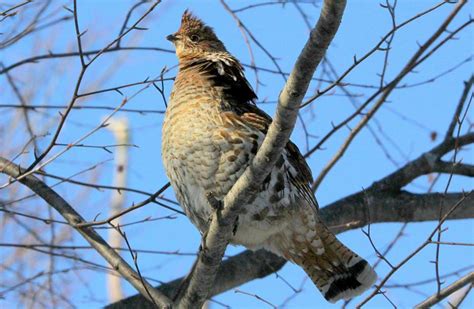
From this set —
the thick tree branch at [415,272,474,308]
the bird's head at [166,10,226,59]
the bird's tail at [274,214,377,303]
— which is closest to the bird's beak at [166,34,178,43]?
the bird's head at [166,10,226,59]

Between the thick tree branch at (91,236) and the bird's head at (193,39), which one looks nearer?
the thick tree branch at (91,236)

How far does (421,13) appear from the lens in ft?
15.2

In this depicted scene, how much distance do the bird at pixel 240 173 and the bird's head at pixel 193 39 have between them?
37 centimetres

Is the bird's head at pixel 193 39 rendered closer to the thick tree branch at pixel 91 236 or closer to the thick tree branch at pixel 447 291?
the thick tree branch at pixel 91 236

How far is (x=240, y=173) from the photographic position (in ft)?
16.5

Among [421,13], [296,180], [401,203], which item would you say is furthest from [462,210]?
[421,13]

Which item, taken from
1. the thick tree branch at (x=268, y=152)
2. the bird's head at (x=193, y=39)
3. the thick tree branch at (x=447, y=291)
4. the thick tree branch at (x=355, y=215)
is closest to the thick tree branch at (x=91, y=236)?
the thick tree branch at (x=268, y=152)

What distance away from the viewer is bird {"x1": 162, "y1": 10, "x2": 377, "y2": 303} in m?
5.06

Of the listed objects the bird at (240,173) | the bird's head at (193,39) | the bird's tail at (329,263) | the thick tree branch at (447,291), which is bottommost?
the thick tree branch at (447,291)

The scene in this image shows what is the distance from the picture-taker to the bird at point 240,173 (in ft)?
16.6

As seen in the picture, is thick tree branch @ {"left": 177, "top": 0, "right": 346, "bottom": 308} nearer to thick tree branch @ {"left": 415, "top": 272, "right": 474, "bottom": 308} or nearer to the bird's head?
thick tree branch @ {"left": 415, "top": 272, "right": 474, "bottom": 308}

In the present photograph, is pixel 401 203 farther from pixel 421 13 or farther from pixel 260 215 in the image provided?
pixel 421 13

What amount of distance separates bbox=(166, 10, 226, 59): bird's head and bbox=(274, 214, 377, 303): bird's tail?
1576mm

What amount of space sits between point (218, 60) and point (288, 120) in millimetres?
2129
